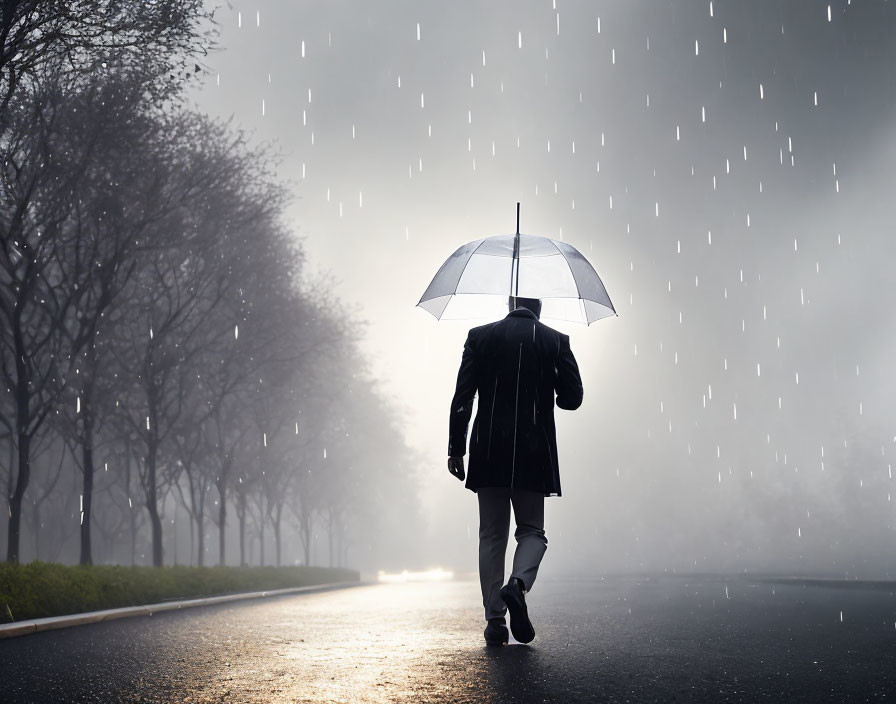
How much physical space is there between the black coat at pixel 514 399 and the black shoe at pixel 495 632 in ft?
2.91

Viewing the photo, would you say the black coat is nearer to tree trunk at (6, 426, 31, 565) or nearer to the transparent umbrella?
the transparent umbrella

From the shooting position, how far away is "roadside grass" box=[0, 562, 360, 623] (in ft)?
32.9

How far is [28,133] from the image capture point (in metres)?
17.6

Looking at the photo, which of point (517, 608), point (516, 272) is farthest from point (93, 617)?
point (517, 608)

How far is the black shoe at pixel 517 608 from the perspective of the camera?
5484mm

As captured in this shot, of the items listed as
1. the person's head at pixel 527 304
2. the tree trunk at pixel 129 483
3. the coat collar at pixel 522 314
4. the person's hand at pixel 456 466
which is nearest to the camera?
the person's hand at pixel 456 466

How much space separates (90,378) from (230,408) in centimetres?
1321

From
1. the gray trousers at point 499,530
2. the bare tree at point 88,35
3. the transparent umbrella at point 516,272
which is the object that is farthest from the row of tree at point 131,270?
the gray trousers at point 499,530

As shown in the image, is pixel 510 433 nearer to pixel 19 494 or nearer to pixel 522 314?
pixel 522 314

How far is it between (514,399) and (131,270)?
14993 mm

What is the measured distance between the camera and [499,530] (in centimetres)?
615

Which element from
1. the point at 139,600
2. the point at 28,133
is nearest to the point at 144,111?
the point at 28,133

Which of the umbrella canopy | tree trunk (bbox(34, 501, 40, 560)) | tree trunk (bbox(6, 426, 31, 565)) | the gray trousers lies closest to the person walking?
the gray trousers

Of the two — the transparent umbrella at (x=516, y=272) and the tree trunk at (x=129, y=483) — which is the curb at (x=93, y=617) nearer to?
the transparent umbrella at (x=516, y=272)
